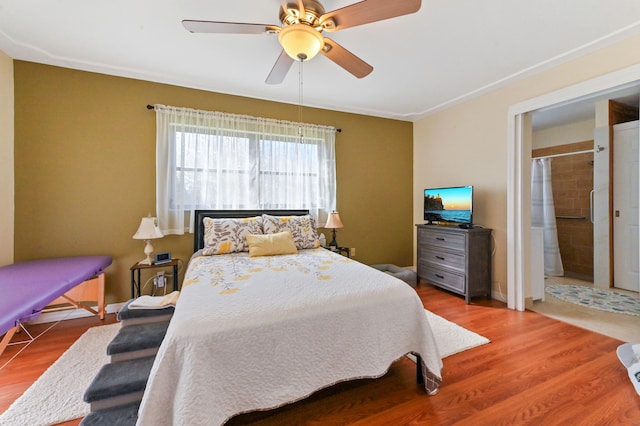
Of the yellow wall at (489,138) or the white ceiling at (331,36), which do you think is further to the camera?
the yellow wall at (489,138)

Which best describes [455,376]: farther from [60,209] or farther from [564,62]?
[60,209]

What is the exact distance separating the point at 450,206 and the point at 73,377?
416 cm

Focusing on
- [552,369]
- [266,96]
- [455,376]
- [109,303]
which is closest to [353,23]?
[266,96]

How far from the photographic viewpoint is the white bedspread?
1.18m

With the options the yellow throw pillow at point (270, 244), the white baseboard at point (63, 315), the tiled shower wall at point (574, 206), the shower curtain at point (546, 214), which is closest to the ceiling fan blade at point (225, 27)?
the yellow throw pillow at point (270, 244)

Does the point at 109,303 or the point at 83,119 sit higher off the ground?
the point at 83,119

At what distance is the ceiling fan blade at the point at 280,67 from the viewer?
6.78ft

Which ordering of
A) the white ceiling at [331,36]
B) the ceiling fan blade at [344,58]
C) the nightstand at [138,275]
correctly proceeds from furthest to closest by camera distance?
the nightstand at [138,275], the white ceiling at [331,36], the ceiling fan blade at [344,58]

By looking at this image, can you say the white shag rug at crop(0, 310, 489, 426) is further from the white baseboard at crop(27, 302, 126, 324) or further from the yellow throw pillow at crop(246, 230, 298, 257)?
the yellow throw pillow at crop(246, 230, 298, 257)

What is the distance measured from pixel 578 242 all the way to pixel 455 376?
4.38m

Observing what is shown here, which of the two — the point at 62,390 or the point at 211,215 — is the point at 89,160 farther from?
the point at 62,390

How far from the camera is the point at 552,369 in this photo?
1952mm

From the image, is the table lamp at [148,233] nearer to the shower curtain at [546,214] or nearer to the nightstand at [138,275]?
the nightstand at [138,275]

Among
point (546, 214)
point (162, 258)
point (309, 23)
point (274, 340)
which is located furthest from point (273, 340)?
point (546, 214)
